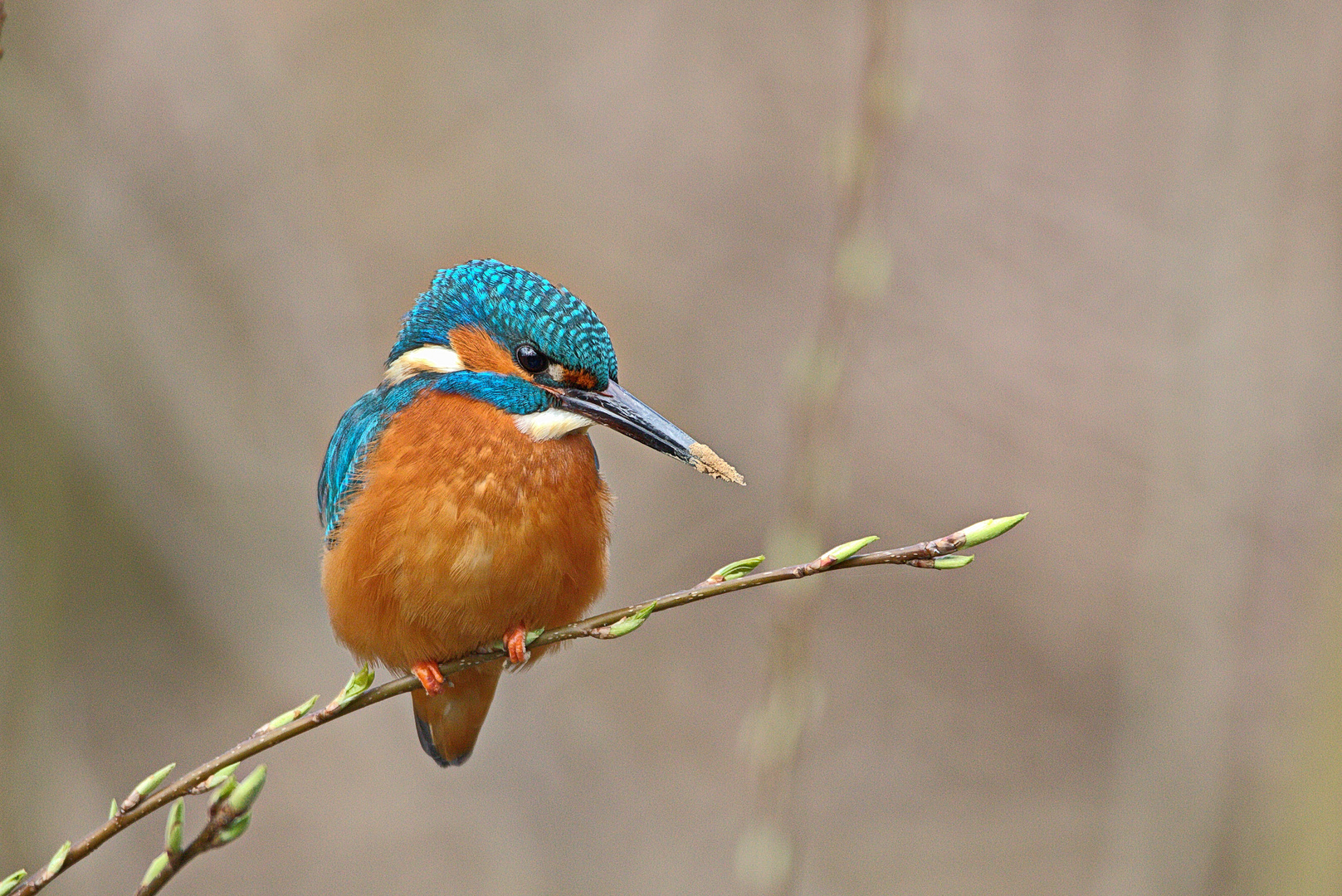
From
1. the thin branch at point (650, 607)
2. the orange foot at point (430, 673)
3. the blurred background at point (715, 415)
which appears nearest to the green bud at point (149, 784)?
the thin branch at point (650, 607)

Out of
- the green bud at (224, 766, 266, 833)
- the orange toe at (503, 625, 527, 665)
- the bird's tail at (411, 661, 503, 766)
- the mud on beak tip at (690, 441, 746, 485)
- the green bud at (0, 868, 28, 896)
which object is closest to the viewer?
the green bud at (0, 868, 28, 896)

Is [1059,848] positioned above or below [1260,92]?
below

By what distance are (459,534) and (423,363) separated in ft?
1.71

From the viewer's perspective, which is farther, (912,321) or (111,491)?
(912,321)

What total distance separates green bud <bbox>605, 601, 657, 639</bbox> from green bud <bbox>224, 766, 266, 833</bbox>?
19.7 inches

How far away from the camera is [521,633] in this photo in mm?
2771

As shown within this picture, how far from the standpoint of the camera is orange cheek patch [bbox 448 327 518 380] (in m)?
2.77

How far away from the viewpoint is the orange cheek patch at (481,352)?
9.09 feet

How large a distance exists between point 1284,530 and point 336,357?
4.21 metres

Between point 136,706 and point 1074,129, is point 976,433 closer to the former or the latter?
point 1074,129

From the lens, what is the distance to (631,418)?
99.4 inches

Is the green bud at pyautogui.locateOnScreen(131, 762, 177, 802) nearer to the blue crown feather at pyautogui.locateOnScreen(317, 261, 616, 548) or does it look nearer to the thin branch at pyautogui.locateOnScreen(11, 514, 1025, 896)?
the thin branch at pyautogui.locateOnScreen(11, 514, 1025, 896)

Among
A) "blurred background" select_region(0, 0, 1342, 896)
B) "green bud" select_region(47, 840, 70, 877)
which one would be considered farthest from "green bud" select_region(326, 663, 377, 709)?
"blurred background" select_region(0, 0, 1342, 896)

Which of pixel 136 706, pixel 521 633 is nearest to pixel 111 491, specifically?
pixel 136 706
